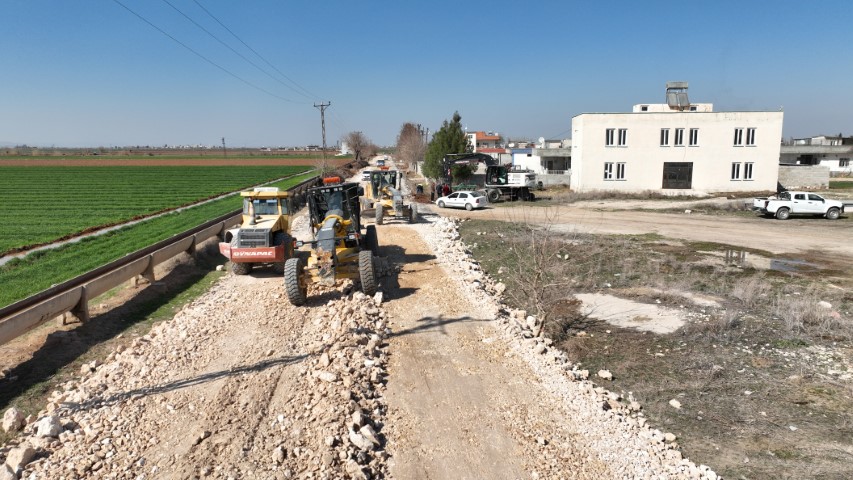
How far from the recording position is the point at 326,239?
1173cm

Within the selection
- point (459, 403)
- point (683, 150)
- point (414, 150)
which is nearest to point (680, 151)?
point (683, 150)

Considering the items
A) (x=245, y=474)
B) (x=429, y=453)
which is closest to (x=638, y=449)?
(x=429, y=453)

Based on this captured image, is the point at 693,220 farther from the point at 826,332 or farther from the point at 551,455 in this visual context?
the point at 551,455

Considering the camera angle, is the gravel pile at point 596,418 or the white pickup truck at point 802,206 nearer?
the gravel pile at point 596,418

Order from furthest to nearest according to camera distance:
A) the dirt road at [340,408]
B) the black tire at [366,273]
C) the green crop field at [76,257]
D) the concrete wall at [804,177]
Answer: the concrete wall at [804,177]
the green crop field at [76,257]
the black tire at [366,273]
the dirt road at [340,408]

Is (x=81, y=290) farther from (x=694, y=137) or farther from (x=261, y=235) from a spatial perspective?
(x=694, y=137)

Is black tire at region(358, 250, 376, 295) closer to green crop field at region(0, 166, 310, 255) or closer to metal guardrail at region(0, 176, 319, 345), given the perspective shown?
metal guardrail at region(0, 176, 319, 345)

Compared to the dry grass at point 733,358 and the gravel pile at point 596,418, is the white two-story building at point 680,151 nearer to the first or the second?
the dry grass at point 733,358

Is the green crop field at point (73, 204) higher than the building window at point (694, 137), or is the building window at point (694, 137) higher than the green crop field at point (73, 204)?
the building window at point (694, 137)

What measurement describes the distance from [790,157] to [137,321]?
68.0 meters

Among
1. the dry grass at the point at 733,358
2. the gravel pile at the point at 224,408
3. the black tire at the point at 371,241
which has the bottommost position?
the dry grass at the point at 733,358

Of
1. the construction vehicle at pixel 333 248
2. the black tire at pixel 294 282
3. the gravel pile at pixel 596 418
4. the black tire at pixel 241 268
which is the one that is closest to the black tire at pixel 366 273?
the construction vehicle at pixel 333 248

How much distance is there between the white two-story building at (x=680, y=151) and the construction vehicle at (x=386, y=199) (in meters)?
21.2

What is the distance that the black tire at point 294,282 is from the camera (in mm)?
11055
